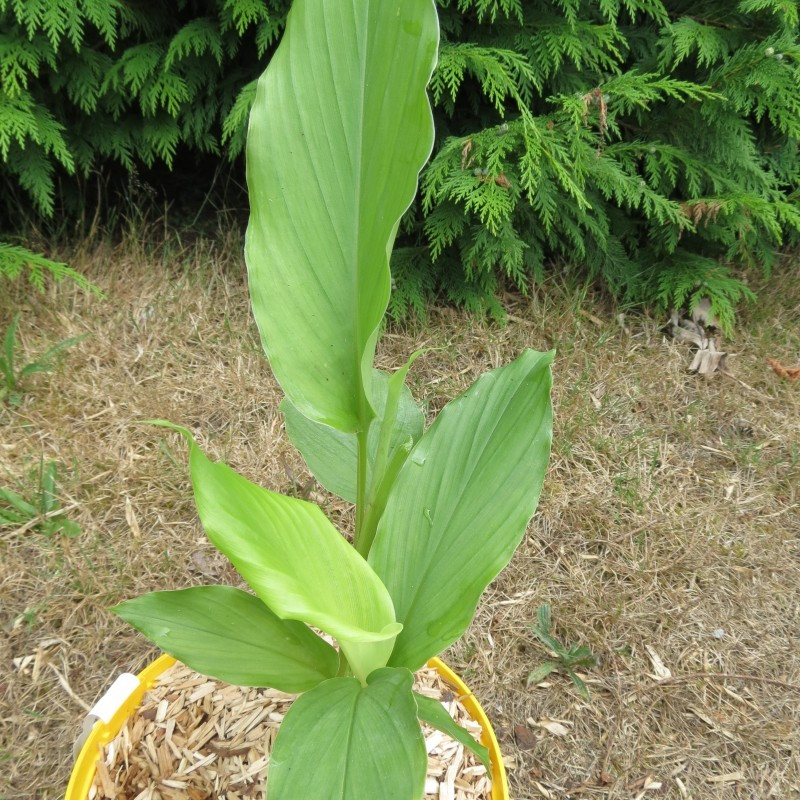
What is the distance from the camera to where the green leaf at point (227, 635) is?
0.68m

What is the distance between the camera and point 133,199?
2.09 metres

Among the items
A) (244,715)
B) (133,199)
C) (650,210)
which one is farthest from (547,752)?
(133,199)

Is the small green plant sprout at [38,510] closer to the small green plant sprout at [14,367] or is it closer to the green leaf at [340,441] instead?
the small green plant sprout at [14,367]

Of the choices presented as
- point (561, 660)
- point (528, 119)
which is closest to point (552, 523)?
point (561, 660)

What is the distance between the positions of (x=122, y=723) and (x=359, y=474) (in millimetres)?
442

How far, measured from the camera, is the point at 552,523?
1463mm

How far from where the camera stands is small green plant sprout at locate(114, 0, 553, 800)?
57cm

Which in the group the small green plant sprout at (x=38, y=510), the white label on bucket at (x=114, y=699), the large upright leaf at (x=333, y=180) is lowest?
the small green plant sprout at (x=38, y=510)

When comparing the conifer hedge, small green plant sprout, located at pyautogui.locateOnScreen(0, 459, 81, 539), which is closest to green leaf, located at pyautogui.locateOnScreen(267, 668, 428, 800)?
small green plant sprout, located at pyautogui.locateOnScreen(0, 459, 81, 539)

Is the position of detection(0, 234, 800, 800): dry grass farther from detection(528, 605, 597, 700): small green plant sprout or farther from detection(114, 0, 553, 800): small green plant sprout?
detection(114, 0, 553, 800): small green plant sprout

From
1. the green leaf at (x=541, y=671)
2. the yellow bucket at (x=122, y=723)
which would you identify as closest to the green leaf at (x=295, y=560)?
the yellow bucket at (x=122, y=723)

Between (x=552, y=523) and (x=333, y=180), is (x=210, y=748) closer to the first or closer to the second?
(x=333, y=180)

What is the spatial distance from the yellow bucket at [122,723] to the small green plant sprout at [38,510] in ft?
1.81

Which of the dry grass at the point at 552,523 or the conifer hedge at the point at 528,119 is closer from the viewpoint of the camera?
the dry grass at the point at 552,523
